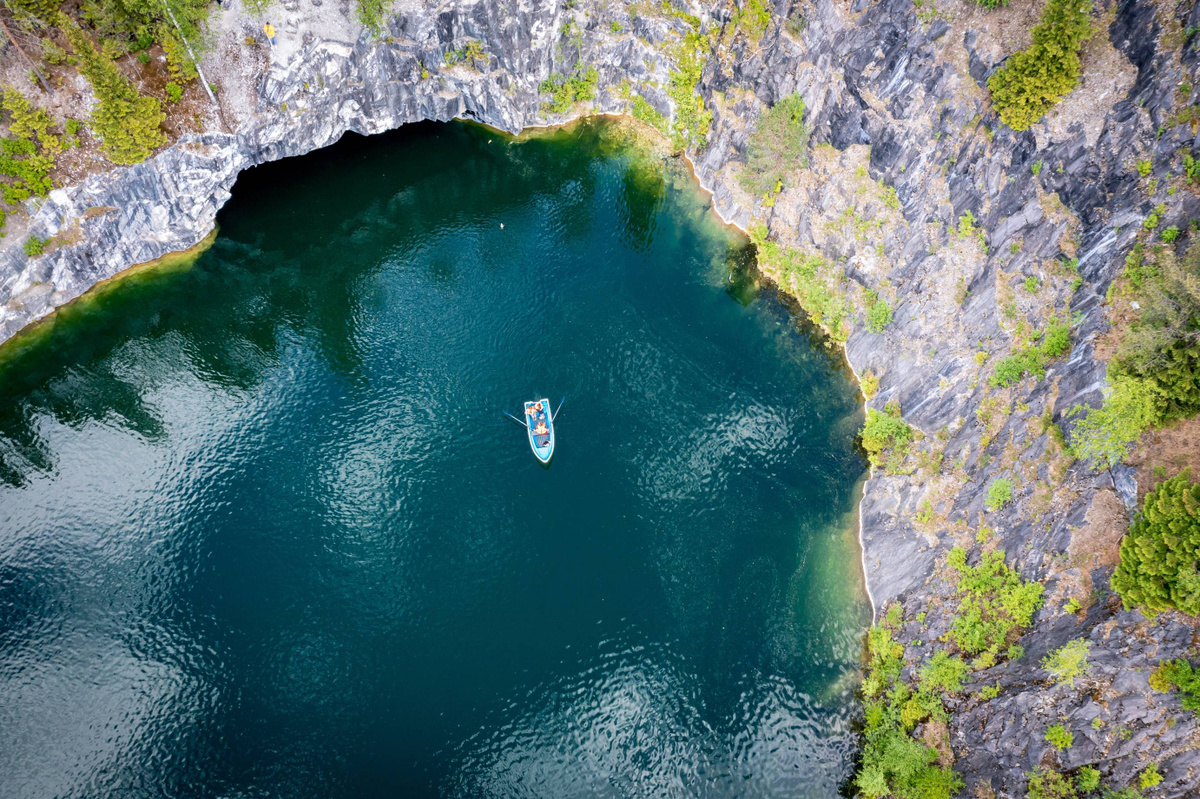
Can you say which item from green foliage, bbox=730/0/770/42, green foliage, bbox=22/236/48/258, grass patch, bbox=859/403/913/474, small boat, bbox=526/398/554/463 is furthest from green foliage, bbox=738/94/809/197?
green foliage, bbox=22/236/48/258

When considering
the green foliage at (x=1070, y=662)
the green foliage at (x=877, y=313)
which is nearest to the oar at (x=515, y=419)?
the green foliage at (x=877, y=313)

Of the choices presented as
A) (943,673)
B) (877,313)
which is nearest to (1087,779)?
(943,673)

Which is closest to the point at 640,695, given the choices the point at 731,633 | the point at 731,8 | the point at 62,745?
the point at 731,633

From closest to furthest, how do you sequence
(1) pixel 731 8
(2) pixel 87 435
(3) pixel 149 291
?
(2) pixel 87 435, (3) pixel 149 291, (1) pixel 731 8

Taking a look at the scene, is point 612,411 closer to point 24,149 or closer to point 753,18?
point 753,18

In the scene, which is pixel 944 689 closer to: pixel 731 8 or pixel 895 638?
pixel 895 638

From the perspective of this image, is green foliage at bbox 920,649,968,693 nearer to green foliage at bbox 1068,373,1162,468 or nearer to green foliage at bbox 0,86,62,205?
green foliage at bbox 1068,373,1162,468
